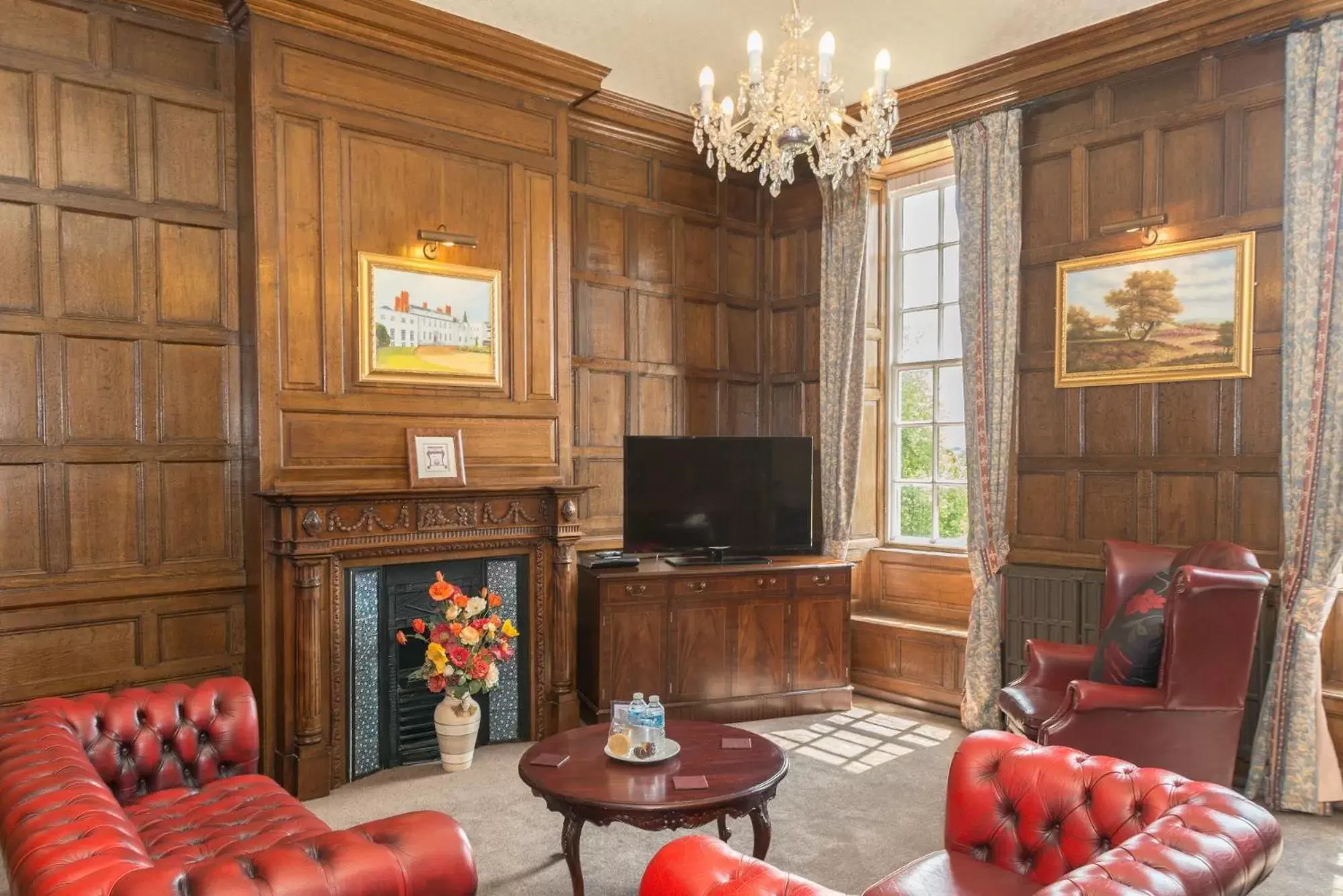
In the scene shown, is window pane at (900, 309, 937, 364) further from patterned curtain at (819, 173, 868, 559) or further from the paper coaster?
the paper coaster

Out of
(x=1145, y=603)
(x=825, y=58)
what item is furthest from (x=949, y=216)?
(x=1145, y=603)

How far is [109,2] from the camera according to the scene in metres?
3.88

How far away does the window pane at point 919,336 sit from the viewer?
5621 mm

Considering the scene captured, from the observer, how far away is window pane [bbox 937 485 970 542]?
5.47 m

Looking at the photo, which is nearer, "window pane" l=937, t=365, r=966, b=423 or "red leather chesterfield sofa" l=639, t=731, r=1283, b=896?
"red leather chesterfield sofa" l=639, t=731, r=1283, b=896

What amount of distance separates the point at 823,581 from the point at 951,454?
46.9 inches

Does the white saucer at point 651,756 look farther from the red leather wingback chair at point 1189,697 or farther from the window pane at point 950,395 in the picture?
the window pane at point 950,395

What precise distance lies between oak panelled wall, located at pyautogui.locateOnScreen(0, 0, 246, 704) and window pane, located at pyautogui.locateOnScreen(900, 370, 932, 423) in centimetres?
396

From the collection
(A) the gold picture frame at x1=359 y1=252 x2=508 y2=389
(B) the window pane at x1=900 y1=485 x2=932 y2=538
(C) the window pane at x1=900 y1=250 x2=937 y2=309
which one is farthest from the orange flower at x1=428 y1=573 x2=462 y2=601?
(C) the window pane at x1=900 y1=250 x2=937 y2=309

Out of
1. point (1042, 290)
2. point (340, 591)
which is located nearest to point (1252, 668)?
point (1042, 290)

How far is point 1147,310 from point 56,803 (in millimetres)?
4726

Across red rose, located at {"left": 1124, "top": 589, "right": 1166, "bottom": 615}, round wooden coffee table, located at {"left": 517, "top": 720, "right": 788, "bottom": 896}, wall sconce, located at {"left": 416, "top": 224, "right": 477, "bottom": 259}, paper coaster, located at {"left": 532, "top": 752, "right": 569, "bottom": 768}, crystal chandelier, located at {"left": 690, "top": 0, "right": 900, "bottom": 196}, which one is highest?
crystal chandelier, located at {"left": 690, "top": 0, "right": 900, "bottom": 196}

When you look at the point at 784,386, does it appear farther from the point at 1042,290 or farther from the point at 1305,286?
the point at 1305,286

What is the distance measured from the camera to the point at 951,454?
5.54m
